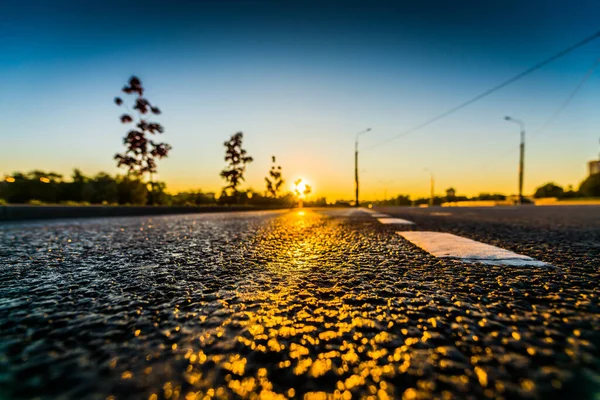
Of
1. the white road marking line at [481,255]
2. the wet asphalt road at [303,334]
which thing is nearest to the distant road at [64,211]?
the wet asphalt road at [303,334]

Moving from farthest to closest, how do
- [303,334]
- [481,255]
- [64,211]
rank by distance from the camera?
[64,211] → [481,255] → [303,334]

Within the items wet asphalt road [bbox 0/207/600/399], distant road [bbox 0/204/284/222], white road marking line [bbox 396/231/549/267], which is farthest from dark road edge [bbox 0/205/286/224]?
white road marking line [bbox 396/231/549/267]

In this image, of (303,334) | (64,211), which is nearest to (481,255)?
(303,334)

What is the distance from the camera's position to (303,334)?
2.70ft

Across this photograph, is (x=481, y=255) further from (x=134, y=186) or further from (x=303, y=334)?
(x=134, y=186)

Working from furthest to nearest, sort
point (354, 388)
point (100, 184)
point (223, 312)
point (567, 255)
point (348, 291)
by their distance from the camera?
point (100, 184) → point (567, 255) → point (348, 291) → point (223, 312) → point (354, 388)

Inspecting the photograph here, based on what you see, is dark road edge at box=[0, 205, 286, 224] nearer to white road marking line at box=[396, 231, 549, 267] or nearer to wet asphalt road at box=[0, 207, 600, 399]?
wet asphalt road at box=[0, 207, 600, 399]

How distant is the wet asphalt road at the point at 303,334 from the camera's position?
0.58m

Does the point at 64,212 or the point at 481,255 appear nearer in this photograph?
the point at 481,255

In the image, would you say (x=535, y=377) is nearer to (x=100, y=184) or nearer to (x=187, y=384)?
(x=187, y=384)

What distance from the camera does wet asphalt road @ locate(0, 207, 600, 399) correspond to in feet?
1.92

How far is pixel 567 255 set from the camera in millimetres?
2078

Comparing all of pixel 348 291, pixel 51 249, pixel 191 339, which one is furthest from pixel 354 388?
pixel 51 249

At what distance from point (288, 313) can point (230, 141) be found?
38.1 metres
